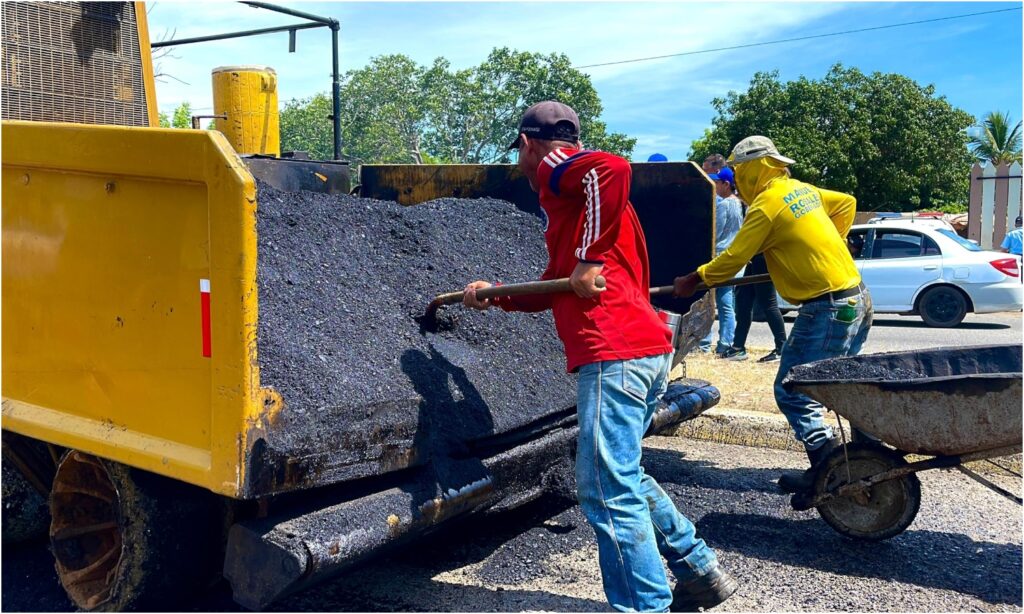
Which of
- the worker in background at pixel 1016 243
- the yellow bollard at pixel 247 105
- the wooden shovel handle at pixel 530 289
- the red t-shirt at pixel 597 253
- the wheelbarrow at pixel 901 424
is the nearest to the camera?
the red t-shirt at pixel 597 253

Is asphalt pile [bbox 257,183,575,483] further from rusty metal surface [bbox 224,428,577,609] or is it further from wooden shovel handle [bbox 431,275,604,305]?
wooden shovel handle [bbox 431,275,604,305]

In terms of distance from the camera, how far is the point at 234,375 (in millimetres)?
2555

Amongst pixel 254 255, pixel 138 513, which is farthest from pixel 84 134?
pixel 138 513

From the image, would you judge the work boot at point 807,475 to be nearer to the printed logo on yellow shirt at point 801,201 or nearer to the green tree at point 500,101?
the printed logo on yellow shirt at point 801,201

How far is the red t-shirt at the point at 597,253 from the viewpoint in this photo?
112 inches

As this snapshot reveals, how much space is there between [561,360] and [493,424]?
2.50 feet

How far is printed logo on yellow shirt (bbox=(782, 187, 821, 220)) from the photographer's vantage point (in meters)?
4.23

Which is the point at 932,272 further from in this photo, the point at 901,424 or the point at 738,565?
the point at 738,565

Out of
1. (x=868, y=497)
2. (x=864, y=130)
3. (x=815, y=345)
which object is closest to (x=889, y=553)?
(x=868, y=497)

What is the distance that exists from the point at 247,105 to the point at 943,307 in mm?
10844

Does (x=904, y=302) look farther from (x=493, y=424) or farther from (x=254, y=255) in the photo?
(x=254, y=255)

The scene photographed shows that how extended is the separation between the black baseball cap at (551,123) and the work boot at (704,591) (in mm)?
1630

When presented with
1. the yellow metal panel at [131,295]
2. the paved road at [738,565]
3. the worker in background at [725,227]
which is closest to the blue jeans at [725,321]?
the worker in background at [725,227]

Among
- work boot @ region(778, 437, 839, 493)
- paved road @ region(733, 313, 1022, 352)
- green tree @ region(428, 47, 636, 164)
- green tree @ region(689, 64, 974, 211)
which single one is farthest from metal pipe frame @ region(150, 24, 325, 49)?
green tree @ region(428, 47, 636, 164)
